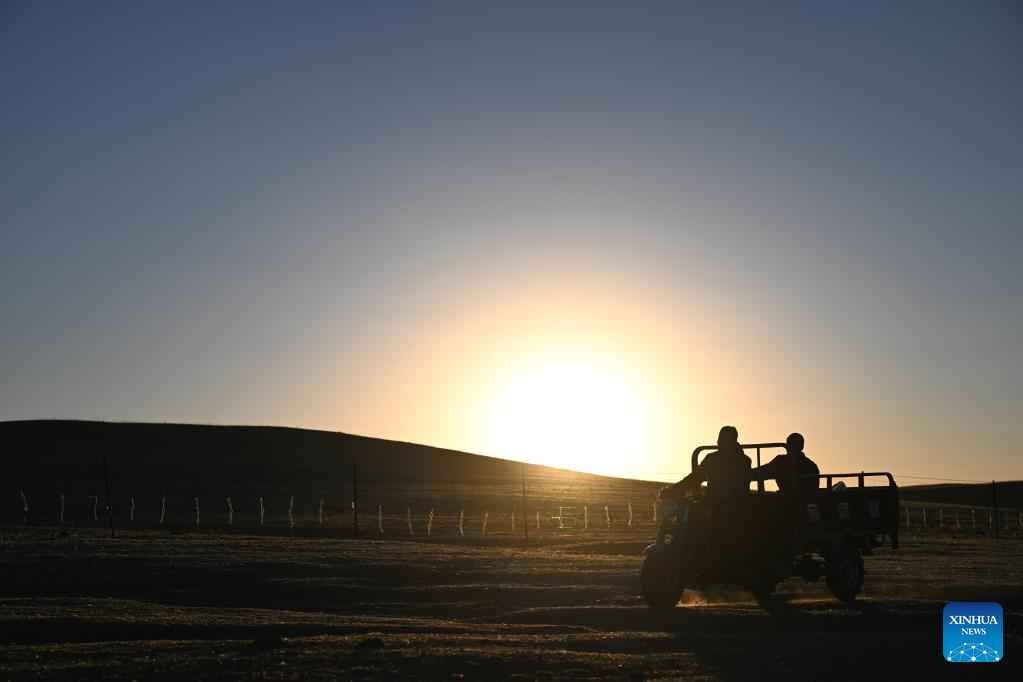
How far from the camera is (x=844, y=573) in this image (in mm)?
17609

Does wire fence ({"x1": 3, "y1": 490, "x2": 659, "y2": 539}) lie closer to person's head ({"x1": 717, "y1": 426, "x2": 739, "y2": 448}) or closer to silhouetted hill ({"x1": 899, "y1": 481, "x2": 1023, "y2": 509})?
person's head ({"x1": 717, "y1": 426, "x2": 739, "y2": 448})

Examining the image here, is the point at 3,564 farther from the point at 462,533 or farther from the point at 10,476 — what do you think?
the point at 10,476

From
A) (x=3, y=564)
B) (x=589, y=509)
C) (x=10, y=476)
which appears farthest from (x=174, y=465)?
(x=3, y=564)

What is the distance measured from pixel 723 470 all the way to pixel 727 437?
0.48 meters

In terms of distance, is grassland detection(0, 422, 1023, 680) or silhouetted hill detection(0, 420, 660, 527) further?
silhouetted hill detection(0, 420, 660, 527)

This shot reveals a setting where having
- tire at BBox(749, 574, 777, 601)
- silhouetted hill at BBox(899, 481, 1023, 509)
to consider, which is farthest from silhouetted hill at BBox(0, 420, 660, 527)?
tire at BBox(749, 574, 777, 601)

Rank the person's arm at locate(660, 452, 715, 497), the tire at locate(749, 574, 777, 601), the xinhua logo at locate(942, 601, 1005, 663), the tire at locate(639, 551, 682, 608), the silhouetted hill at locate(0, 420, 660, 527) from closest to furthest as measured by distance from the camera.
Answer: the xinhua logo at locate(942, 601, 1005, 663), the tire at locate(639, 551, 682, 608), the person's arm at locate(660, 452, 715, 497), the tire at locate(749, 574, 777, 601), the silhouetted hill at locate(0, 420, 660, 527)

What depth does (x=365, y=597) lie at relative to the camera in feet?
64.0

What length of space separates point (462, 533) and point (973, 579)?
22691 millimetres

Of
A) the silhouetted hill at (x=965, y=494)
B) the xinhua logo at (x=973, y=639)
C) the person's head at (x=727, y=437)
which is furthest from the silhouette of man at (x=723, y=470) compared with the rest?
the silhouetted hill at (x=965, y=494)

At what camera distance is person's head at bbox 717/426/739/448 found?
663 inches

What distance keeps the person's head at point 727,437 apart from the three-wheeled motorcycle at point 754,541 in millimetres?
554

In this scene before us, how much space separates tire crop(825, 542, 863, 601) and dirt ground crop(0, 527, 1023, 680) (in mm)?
282

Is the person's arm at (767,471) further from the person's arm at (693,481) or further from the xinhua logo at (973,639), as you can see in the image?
the xinhua logo at (973,639)
